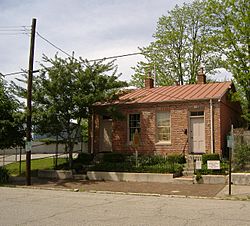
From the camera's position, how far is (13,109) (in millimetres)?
20188

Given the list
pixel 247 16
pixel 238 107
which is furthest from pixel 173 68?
pixel 247 16

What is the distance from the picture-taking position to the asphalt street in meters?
8.91

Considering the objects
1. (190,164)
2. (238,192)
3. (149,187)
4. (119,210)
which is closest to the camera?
(119,210)

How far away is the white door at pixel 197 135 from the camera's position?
21047 millimetres

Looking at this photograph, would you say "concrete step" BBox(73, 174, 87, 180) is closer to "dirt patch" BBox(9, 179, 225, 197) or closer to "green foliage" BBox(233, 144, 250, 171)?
"dirt patch" BBox(9, 179, 225, 197)

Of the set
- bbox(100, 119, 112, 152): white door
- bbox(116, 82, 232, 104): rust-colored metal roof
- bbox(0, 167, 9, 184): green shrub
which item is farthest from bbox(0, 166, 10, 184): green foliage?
bbox(116, 82, 232, 104): rust-colored metal roof

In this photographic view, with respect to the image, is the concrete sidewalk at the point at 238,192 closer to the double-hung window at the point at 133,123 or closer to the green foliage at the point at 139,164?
the green foliage at the point at 139,164

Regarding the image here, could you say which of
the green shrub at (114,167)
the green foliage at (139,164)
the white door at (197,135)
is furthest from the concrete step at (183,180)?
the white door at (197,135)

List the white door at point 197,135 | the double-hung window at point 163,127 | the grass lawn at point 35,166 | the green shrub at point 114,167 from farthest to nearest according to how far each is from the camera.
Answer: the grass lawn at point 35,166 < the double-hung window at point 163,127 < the white door at point 197,135 < the green shrub at point 114,167

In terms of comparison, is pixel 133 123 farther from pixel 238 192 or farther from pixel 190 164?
pixel 238 192

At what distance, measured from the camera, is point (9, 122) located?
63.7 feet

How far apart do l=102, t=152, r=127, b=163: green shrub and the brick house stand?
3.50 ft

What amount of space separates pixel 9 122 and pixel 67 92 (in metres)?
3.41

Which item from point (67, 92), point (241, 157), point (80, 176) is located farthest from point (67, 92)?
point (241, 157)
